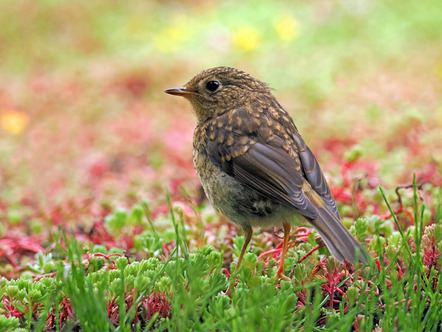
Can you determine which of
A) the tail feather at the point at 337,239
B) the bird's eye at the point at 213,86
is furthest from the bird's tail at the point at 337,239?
the bird's eye at the point at 213,86

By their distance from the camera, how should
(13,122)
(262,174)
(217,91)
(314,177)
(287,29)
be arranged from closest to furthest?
(262,174) < (314,177) < (217,91) < (13,122) < (287,29)

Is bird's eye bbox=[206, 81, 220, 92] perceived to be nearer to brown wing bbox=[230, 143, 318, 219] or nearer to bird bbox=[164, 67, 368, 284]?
bird bbox=[164, 67, 368, 284]

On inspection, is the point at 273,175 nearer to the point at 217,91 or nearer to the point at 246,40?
the point at 217,91

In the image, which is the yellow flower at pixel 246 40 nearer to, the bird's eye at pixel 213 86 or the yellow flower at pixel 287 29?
the yellow flower at pixel 287 29

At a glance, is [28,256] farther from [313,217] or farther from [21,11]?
[21,11]

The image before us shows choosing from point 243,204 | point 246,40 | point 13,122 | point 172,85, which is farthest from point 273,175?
point 246,40

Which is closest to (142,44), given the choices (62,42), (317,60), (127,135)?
(62,42)
